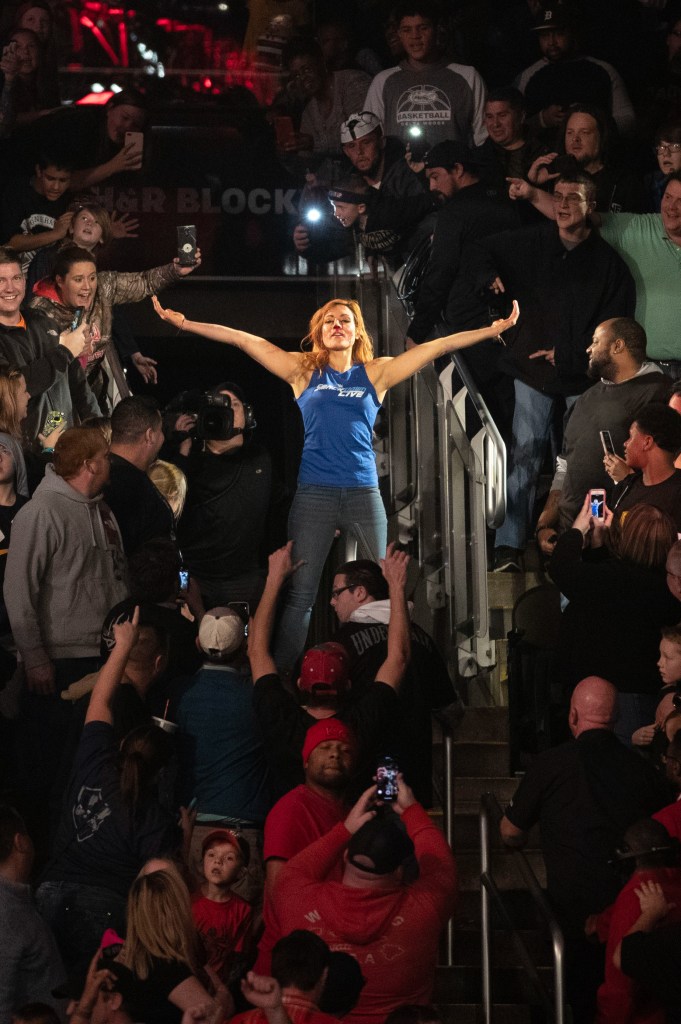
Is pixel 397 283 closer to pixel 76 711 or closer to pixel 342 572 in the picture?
pixel 342 572

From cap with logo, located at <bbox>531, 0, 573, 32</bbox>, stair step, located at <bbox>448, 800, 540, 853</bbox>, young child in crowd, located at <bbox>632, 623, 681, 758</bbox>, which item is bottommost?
stair step, located at <bbox>448, 800, 540, 853</bbox>

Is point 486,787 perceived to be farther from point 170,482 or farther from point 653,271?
point 653,271

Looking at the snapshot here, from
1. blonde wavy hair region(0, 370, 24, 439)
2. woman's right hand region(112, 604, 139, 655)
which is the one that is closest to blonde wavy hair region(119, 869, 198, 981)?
woman's right hand region(112, 604, 139, 655)

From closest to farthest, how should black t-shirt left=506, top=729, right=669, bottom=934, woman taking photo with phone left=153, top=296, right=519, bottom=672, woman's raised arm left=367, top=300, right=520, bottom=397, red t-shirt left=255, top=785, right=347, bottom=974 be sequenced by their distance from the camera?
red t-shirt left=255, top=785, right=347, bottom=974, black t-shirt left=506, top=729, right=669, bottom=934, woman taking photo with phone left=153, top=296, right=519, bottom=672, woman's raised arm left=367, top=300, right=520, bottom=397

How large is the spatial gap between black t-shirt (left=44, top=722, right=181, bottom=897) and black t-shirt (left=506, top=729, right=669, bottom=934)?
48.6 inches

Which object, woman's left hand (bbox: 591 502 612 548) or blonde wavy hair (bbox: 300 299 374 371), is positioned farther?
blonde wavy hair (bbox: 300 299 374 371)

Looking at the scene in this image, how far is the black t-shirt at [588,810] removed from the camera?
5164 mm

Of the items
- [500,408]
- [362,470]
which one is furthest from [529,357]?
[362,470]

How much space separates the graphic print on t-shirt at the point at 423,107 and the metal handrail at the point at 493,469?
238 cm

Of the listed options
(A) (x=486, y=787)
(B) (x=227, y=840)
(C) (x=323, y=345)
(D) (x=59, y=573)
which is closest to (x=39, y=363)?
(C) (x=323, y=345)

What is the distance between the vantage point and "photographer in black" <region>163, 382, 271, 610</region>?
7.92 m

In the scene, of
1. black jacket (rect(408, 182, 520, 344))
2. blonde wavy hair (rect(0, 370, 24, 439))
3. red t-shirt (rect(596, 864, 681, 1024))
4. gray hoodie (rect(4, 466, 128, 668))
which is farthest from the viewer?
black jacket (rect(408, 182, 520, 344))

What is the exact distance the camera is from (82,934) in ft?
16.6

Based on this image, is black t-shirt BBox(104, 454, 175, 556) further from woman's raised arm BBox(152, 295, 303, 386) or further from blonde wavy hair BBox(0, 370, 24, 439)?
woman's raised arm BBox(152, 295, 303, 386)
